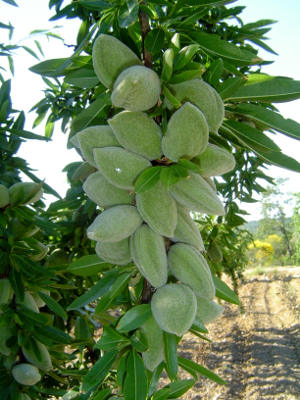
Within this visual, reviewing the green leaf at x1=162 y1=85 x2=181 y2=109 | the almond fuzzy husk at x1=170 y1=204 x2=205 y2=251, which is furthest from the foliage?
the almond fuzzy husk at x1=170 y1=204 x2=205 y2=251

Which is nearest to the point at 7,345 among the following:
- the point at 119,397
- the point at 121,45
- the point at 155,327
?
the point at 119,397

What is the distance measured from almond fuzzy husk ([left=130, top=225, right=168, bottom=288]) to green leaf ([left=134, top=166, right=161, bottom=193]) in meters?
0.10

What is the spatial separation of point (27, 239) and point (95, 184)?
0.61 meters

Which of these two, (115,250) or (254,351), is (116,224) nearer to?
(115,250)

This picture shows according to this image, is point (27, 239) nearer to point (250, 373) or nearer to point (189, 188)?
point (189, 188)

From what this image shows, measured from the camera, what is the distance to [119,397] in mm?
856

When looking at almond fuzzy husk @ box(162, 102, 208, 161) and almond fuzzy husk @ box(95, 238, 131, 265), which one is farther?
almond fuzzy husk @ box(95, 238, 131, 265)

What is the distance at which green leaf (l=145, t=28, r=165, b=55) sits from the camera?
2.38 ft

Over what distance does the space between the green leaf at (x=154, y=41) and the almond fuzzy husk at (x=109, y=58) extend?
0.04m

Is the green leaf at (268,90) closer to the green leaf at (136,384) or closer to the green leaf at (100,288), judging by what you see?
the green leaf at (100,288)

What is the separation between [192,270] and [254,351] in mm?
5962

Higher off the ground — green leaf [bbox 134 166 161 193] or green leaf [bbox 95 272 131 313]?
green leaf [bbox 134 166 161 193]

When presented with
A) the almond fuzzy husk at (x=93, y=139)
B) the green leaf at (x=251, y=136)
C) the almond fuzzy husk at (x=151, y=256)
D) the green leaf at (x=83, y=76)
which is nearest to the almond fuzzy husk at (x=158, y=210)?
the almond fuzzy husk at (x=151, y=256)

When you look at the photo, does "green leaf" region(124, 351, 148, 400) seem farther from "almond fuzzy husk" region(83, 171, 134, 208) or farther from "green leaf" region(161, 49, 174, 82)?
"green leaf" region(161, 49, 174, 82)
